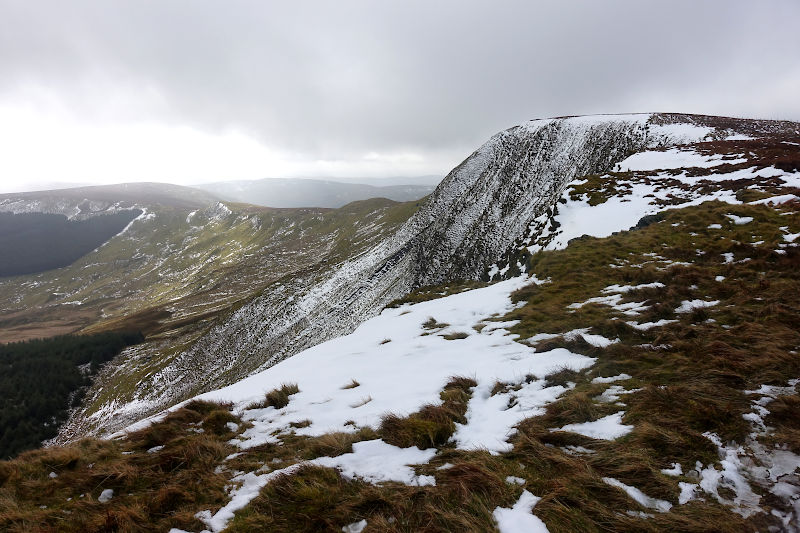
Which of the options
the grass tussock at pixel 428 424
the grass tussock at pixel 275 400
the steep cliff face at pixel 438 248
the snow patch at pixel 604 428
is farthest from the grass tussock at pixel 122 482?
the steep cliff face at pixel 438 248

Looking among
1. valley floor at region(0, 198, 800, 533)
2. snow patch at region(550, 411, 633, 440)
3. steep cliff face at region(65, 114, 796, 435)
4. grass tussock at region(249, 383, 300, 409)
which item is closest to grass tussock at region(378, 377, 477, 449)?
valley floor at region(0, 198, 800, 533)

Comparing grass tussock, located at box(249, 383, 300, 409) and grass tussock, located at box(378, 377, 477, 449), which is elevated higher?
grass tussock, located at box(378, 377, 477, 449)

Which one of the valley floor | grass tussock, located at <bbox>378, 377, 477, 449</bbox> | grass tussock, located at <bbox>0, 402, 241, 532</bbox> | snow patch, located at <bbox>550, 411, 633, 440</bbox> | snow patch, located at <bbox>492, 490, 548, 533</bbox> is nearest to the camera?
snow patch, located at <bbox>492, 490, 548, 533</bbox>

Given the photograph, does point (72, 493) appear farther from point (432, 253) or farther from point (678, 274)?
point (432, 253)

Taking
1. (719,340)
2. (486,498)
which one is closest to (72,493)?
(486,498)

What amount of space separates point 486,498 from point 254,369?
56.4m

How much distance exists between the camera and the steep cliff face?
45.0 meters

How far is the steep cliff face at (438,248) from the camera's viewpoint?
45.0 metres

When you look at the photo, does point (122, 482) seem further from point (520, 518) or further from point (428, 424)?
point (520, 518)

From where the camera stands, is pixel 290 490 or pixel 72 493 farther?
pixel 72 493

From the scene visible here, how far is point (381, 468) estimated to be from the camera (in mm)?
5398

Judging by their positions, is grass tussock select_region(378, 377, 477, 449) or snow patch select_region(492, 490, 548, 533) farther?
grass tussock select_region(378, 377, 477, 449)

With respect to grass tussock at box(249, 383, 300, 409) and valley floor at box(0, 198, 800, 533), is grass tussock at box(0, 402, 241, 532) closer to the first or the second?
valley floor at box(0, 198, 800, 533)

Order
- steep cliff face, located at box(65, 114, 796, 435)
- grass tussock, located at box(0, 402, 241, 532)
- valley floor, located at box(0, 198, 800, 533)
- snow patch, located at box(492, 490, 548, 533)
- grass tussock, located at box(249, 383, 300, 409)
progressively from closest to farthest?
snow patch, located at box(492, 490, 548, 533) → valley floor, located at box(0, 198, 800, 533) → grass tussock, located at box(0, 402, 241, 532) → grass tussock, located at box(249, 383, 300, 409) → steep cliff face, located at box(65, 114, 796, 435)
